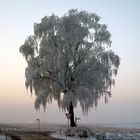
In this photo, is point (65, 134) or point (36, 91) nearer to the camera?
point (65, 134)

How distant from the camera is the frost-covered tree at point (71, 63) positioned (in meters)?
45.3

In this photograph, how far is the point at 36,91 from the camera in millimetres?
47000

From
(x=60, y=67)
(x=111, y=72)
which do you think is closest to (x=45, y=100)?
(x=60, y=67)

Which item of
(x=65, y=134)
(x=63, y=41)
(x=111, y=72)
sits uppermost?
(x=63, y=41)

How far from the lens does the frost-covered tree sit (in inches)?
1784

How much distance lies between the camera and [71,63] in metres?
46.5

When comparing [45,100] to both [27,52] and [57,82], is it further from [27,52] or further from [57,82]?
[27,52]

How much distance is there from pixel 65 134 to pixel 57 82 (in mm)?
6955

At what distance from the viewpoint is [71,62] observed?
1827 inches

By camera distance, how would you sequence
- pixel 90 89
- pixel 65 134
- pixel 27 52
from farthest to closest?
pixel 27 52, pixel 90 89, pixel 65 134

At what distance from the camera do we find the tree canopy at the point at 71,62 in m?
45.3

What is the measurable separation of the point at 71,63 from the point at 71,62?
14cm

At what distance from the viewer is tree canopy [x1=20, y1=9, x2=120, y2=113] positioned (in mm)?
45344

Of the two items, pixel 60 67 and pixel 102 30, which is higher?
pixel 102 30
